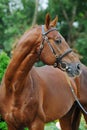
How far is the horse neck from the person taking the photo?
5.02m

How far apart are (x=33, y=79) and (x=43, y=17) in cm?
2077

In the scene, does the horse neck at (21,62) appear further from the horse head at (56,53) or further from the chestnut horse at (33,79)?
the horse head at (56,53)

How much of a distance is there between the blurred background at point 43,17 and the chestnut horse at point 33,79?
1676cm

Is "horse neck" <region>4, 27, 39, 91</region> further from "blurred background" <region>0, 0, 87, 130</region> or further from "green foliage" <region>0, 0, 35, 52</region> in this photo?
"blurred background" <region>0, 0, 87, 130</region>

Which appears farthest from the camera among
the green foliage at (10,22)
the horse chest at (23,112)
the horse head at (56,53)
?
the green foliage at (10,22)

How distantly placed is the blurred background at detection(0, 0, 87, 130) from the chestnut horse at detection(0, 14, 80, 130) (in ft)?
55.0

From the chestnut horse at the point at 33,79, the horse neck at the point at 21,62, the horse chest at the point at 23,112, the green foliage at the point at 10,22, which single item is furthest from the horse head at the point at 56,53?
the green foliage at the point at 10,22

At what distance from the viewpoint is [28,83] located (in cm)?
527

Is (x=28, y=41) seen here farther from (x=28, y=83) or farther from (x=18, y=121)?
(x=18, y=121)

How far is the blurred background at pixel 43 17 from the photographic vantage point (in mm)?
22953

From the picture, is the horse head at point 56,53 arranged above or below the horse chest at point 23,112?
above

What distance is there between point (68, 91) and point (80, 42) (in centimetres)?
1691

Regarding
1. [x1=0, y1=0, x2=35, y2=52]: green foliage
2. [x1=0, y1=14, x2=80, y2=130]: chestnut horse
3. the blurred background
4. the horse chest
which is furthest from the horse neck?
the blurred background

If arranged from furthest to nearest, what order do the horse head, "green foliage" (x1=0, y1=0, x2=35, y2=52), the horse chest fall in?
"green foliage" (x1=0, y1=0, x2=35, y2=52), the horse chest, the horse head
